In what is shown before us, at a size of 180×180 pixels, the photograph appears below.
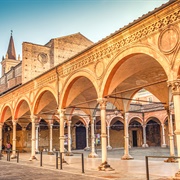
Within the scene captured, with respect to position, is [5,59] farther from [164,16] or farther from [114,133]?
[164,16]

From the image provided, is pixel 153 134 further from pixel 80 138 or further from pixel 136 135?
pixel 80 138

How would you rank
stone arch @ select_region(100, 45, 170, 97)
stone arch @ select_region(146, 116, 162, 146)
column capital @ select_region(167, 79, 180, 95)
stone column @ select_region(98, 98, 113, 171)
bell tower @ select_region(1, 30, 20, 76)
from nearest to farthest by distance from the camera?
column capital @ select_region(167, 79, 180, 95) → stone arch @ select_region(100, 45, 170, 97) → stone column @ select_region(98, 98, 113, 171) → stone arch @ select_region(146, 116, 162, 146) → bell tower @ select_region(1, 30, 20, 76)

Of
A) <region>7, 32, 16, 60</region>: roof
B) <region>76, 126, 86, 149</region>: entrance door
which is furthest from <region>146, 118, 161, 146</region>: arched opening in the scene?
<region>7, 32, 16, 60</region>: roof

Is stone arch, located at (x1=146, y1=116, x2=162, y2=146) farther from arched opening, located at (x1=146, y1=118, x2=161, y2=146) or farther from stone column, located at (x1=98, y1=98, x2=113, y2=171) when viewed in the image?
stone column, located at (x1=98, y1=98, x2=113, y2=171)

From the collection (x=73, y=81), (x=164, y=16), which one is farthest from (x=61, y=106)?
(x=164, y=16)

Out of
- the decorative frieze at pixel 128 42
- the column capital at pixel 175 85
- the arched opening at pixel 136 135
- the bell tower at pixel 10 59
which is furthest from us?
the bell tower at pixel 10 59

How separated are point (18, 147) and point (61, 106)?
48.5 feet

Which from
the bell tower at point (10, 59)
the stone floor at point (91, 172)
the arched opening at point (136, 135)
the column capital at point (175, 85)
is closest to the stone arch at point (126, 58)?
the column capital at point (175, 85)

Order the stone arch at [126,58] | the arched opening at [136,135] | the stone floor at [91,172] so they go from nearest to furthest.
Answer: the stone arch at [126,58] < the stone floor at [91,172] < the arched opening at [136,135]

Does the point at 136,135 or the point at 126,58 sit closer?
the point at 126,58

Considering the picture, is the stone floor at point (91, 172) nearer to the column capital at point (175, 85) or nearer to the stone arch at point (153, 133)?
the column capital at point (175, 85)

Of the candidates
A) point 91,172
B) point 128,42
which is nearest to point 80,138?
point 91,172

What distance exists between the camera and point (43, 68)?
2366cm

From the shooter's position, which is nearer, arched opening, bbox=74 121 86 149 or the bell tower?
arched opening, bbox=74 121 86 149
